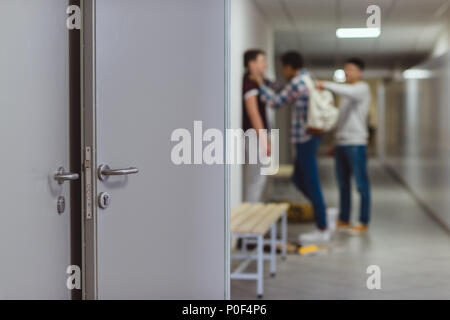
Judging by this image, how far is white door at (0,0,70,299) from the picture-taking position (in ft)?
7.47

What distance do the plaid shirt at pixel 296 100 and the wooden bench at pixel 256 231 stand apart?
0.75 metres

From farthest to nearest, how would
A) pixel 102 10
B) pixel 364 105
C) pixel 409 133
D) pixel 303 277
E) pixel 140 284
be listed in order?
pixel 409 133 < pixel 364 105 < pixel 303 277 < pixel 140 284 < pixel 102 10

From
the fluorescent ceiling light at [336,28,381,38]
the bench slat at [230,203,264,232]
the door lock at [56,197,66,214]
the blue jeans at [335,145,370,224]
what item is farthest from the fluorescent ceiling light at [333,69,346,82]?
the door lock at [56,197,66,214]

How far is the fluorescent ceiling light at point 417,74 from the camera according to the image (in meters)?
7.89

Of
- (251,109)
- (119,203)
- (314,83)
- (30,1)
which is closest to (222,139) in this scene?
(119,203)

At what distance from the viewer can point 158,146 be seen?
2.91m

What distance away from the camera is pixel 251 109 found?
5285 mm

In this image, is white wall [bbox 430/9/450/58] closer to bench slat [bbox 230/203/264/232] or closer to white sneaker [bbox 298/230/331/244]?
bench slat [bbox 230/203/264/232]

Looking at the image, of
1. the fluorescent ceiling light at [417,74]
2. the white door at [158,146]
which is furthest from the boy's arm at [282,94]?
the fluorescent ceiling light at [417,74]

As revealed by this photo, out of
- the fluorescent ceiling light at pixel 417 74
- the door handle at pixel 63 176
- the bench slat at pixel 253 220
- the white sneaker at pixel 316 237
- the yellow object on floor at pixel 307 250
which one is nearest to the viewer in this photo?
the door handle at pixel 63 176

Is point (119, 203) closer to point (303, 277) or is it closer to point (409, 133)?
point (303, 277)

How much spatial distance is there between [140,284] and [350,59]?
118 inches

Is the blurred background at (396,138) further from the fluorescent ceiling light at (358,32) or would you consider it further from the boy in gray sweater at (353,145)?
the boy in gray sweater at (353,145)

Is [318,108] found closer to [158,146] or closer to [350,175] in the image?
[350,175]
